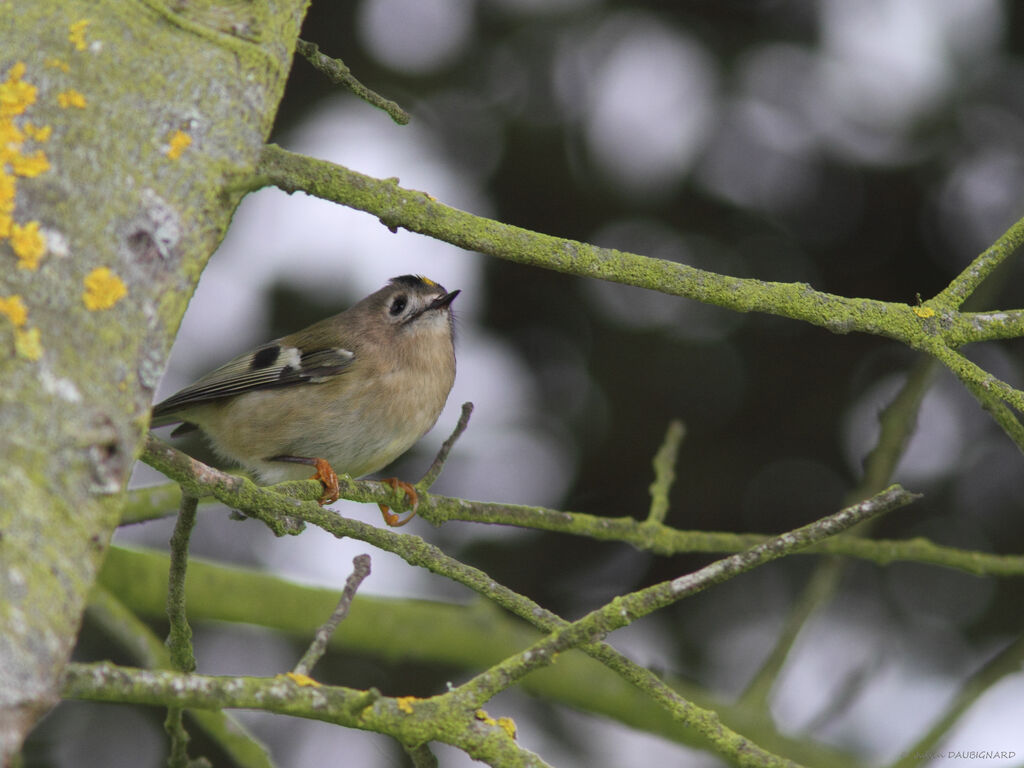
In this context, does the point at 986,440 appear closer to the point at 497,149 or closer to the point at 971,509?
the point at 971,509

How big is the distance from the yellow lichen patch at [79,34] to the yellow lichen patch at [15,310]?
0.42 m

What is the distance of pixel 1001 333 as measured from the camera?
2.16 meters

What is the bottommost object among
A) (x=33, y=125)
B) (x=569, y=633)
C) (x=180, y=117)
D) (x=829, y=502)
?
(x=569, y=633)

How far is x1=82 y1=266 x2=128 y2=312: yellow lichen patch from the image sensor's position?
141cm

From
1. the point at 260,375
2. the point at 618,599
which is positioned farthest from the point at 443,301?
the point at 618,599

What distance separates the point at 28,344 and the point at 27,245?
0.14m

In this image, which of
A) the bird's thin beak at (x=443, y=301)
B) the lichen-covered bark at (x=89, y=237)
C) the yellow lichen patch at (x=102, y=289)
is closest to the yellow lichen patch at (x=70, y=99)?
the lichen-covered bark at (x=89, y=237)

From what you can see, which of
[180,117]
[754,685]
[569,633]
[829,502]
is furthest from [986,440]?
[180,117]

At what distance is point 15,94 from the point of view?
1504mm

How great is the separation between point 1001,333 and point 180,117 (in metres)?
1.57

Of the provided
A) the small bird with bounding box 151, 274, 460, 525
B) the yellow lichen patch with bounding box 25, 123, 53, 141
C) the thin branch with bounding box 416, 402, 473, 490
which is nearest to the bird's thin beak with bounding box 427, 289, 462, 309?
the small bird with bounding box 151, 274, 460, 525

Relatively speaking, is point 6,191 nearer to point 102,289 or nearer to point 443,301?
point 102,289

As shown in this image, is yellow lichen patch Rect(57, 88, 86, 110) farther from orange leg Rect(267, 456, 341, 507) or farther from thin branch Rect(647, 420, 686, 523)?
thin branch Rect(647, 420, 686, 523)

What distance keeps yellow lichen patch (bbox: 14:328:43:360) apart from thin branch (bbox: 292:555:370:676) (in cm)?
56
